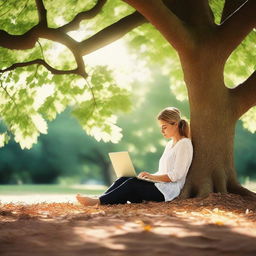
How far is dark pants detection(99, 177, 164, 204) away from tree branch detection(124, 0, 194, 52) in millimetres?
2289

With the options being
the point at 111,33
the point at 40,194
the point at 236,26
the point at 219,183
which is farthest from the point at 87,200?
the point at 40,194

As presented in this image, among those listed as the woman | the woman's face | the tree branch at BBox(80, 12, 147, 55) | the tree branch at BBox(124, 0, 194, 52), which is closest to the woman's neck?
the woman

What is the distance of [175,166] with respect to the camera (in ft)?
24.1

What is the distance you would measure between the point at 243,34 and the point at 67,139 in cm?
2530

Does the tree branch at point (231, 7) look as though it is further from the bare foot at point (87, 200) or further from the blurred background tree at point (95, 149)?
the blurred background tree at point (95, 149)

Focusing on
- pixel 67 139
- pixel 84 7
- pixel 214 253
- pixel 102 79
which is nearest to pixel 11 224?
pixel 214 253

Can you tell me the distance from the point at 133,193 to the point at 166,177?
0.57 metres

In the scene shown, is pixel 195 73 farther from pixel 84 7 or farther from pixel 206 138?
pixel 84 7

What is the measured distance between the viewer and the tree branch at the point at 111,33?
29.9 feet

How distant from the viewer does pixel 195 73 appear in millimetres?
7918

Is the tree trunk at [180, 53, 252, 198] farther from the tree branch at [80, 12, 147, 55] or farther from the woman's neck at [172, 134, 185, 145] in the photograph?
the tree branch at [80, 12, 147, 55]

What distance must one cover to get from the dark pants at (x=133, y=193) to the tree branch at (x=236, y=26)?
101 inches

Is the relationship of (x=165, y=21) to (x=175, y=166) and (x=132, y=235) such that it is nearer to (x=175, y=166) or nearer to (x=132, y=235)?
(x=175, y=166)

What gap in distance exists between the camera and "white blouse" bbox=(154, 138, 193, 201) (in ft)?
24.1
